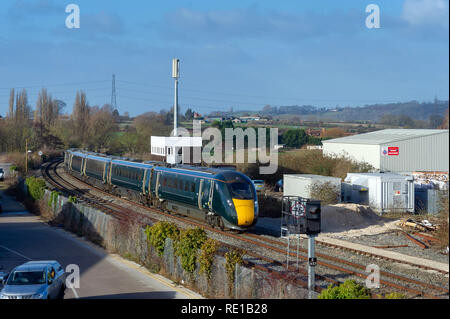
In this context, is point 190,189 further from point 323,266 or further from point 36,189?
point 36,189

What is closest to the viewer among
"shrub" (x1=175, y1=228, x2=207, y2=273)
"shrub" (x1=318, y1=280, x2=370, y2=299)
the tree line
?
"shrub" (x1=318, y1=280, x2=370, y2=299)

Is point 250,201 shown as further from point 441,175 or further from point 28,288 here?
point 441,175

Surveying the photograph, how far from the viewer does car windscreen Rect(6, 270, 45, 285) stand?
1366cm

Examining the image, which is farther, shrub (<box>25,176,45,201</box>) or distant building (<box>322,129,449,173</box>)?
distant building (<box>322,129,449,173</box>)

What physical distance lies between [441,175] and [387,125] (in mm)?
23558

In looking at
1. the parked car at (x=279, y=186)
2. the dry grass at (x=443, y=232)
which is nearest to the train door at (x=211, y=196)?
the dry grass at (x=443, y=232)

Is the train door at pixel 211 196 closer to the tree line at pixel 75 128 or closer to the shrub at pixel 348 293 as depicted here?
the shrub at pixel 348 293

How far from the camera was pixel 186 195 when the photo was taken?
25.2m

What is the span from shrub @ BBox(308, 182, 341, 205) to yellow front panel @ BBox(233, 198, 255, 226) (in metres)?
9.62

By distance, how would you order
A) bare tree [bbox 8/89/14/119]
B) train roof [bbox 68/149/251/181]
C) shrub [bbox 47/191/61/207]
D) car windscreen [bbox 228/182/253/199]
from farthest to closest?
bare tree [bbox 8/89/14/119], shrub [bbox 47/191/61/207], train roof [bbox 68/149/251/181], car windscreen [bbox 228/182/253/199]

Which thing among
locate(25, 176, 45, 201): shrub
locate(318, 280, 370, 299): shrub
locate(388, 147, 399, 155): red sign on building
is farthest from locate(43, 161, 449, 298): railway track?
locate(388, 147, 399, 155): red sign on building

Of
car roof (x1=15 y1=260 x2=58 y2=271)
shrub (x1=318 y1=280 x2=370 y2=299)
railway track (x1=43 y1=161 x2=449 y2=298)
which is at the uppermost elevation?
shrub (x1=318 y1=280 x2=370 y2=299)

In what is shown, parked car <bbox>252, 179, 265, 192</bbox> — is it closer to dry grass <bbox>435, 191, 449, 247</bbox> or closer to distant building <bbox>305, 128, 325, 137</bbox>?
distant building <bbox>305, 128, 325, 137</bbox>

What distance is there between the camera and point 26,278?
1377cm
